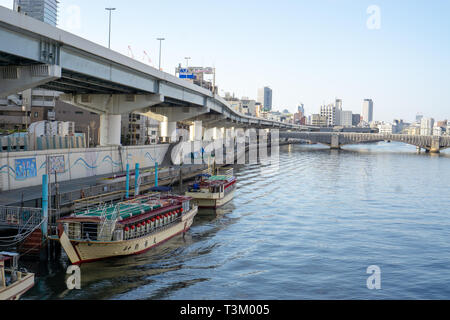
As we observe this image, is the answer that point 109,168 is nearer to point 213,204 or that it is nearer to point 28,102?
point 213,204

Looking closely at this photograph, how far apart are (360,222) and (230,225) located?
1089 centimetres

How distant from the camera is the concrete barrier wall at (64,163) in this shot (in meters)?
34.7

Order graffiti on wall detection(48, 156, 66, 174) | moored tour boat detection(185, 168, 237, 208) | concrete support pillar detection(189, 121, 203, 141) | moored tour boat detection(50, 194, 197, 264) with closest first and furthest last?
moored tour boat detection(50, 194, 197, 264), graffiti on wall detection(48, 156, 66, 174), moored tour boat detection(185, 168, 237, 208), concrete support pillar detection(189, 121, 203, 141)

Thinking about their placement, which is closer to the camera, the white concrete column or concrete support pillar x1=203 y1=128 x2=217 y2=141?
the white concrete column

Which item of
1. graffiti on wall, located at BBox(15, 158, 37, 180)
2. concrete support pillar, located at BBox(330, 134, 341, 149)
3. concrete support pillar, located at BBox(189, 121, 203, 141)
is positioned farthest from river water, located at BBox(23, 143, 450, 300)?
concrete support pillar, located at BBox(330, 134, 341, 149)

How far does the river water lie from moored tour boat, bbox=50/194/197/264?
0.66 m

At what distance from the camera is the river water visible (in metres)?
21.9

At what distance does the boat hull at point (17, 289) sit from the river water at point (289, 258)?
3.29 ft

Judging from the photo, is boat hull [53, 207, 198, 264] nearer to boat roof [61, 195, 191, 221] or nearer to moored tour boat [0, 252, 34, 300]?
boat roof [61, 195, 191, 221]

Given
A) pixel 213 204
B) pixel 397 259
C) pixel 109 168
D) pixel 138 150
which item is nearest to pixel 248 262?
pixel 397 259

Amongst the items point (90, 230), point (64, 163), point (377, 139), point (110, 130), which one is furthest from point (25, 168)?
point (377, 139)

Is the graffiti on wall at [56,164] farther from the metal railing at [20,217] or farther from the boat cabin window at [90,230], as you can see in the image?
the boat cabin window at [90,230]

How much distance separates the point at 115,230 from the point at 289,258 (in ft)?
33.8

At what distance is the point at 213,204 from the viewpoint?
140 ft
